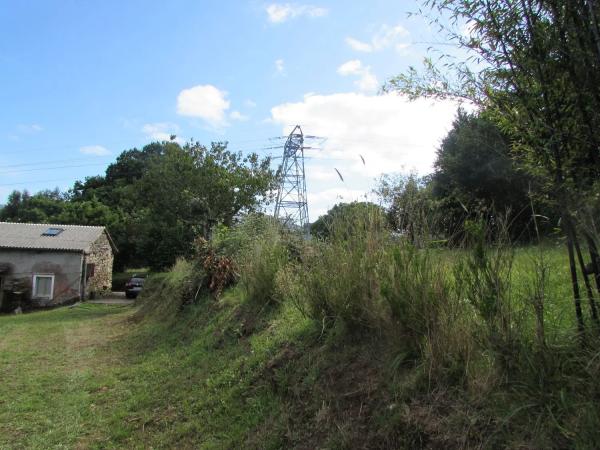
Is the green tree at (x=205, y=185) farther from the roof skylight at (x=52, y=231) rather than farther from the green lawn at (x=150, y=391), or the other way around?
the green lawn at (x=150, y=391)

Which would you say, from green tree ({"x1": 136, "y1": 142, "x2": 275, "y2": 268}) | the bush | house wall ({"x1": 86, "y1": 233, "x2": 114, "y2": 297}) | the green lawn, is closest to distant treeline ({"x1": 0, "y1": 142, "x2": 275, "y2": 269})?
green tree ({"x1": 136, "y1": 142, "x2": 275, "y2": 268})

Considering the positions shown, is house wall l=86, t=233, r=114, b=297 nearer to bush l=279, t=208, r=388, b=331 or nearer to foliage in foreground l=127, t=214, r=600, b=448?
bush l=279, t=208, r=388, b=331

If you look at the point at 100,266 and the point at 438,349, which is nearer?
the point at 438,349

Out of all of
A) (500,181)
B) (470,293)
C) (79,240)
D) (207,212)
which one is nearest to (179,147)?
(207,212)

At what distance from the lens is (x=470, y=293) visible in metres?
3.05

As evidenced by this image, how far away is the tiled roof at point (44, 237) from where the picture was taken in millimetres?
29469

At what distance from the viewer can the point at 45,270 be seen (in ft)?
96.3

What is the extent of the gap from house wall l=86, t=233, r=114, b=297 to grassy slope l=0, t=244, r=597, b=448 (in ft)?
79.1

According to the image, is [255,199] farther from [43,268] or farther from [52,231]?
[52,231]

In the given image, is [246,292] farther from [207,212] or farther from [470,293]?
[207,212]

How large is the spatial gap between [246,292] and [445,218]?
4768 millimetres

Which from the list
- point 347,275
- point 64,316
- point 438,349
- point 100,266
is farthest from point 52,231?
point 438,349

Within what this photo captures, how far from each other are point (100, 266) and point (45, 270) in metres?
5.54

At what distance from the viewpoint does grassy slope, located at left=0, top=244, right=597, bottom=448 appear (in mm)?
2971
